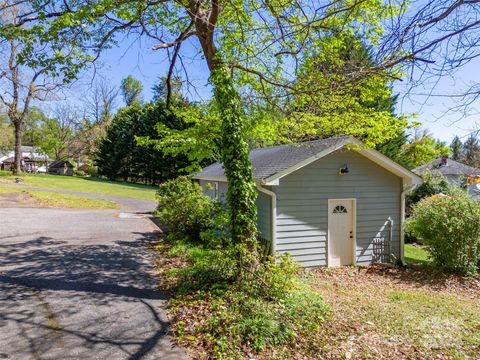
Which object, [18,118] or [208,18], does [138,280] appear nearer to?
[208,18]

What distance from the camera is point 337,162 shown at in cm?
991

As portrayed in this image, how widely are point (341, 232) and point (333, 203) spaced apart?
37.7 inches

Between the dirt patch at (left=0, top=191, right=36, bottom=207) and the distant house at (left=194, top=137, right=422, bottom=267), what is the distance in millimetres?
13832

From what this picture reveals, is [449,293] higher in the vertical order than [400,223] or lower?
lower

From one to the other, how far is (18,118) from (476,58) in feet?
108

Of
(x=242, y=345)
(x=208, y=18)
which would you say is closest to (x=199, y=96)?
(x=208, y=18)

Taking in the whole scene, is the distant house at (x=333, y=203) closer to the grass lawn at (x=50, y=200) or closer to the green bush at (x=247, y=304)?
the green bush at (x=247, y=304)

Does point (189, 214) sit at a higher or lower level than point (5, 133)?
lower

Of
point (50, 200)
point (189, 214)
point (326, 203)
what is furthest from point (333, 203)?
point (50, 200)

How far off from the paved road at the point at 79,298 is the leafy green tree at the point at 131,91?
4299 centimetres

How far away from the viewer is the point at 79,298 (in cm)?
585

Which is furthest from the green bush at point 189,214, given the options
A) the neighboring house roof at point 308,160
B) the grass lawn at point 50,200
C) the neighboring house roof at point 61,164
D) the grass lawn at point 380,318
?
the neighboring house roof at point 61,164

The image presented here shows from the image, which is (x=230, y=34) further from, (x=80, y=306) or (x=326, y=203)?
(x=80, y=306)

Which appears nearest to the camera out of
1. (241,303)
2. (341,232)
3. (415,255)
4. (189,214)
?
(241,303)
